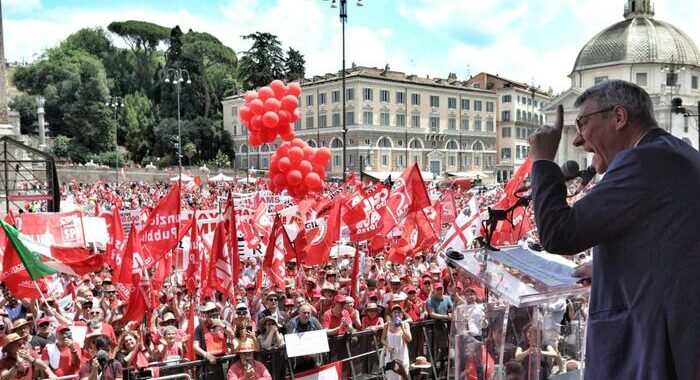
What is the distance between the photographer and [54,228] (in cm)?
1192

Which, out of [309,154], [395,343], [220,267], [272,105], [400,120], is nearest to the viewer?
[395,343]

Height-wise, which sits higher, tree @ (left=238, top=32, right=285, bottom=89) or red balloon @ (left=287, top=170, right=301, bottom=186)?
tree @ (left=238, top=32, right=285, bottom=89)

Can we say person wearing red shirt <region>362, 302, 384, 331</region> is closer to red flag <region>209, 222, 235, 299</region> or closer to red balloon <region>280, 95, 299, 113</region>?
red flag <region>209, 222, 235, 299</region>

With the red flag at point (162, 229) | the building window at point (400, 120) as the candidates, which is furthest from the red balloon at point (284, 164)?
the building window at point (400, 120)

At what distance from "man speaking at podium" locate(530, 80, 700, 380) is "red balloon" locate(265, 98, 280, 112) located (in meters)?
14.2

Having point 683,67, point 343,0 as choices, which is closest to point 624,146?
point 343,0

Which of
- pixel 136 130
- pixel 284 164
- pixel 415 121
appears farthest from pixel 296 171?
pixel 136 130

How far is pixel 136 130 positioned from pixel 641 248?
8436 cm

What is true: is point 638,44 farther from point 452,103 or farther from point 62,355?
point 62,355

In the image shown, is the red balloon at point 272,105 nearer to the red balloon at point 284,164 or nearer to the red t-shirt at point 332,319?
the red balloon at point 284,164

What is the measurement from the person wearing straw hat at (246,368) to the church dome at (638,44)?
86121 mm

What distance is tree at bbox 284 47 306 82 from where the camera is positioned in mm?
82312

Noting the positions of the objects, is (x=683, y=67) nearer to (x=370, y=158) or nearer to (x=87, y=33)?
(x=370, y=158)

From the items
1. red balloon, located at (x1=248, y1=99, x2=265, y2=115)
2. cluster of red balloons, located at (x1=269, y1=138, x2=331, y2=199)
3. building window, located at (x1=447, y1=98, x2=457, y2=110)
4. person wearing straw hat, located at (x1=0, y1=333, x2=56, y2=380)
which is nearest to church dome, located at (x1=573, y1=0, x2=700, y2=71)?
building window, located at (x1=447, y1=98, x2=457, y2=110)
